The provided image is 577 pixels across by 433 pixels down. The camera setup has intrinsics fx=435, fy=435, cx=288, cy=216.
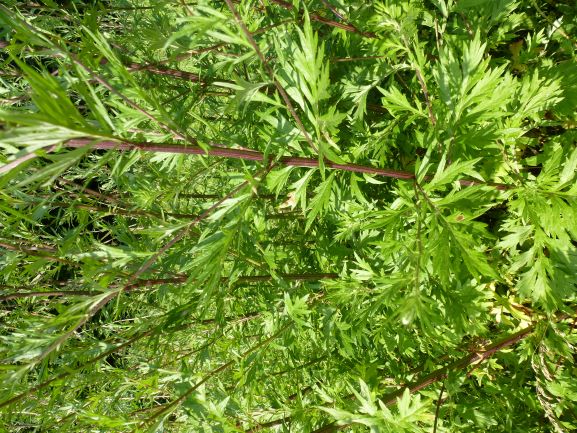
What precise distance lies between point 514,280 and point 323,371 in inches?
49.9

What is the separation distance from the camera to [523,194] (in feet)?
5.83

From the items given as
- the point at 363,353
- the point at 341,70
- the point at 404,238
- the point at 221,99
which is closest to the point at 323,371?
the point at 363,353

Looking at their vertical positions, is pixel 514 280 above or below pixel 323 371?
above

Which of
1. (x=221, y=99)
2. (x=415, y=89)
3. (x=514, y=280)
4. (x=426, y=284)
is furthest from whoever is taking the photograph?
(x=221, y=99)

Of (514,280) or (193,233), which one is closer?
(193,233)

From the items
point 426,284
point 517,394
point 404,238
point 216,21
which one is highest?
point 216,21

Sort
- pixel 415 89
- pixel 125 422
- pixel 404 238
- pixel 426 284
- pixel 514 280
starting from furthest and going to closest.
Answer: pixel 514 280 < pixel 415 89 < pixel 426 284 < pixel 404 238 < pixel 125 422

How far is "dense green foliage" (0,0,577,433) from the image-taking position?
145 centimetres

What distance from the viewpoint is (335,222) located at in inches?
95.5

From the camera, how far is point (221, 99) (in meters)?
3.42

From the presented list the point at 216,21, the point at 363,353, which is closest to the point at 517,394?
the point at 363,353

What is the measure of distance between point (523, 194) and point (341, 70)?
3.87 feet

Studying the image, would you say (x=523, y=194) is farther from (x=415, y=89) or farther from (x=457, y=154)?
(x=415, y=89)

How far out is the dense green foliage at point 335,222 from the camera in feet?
4.77
